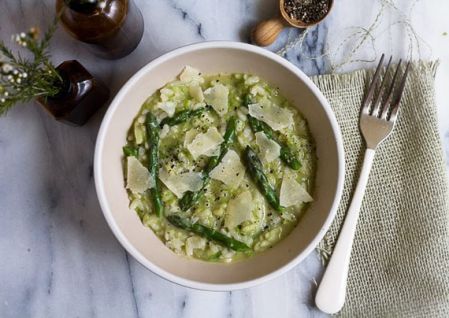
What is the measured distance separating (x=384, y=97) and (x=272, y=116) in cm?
65

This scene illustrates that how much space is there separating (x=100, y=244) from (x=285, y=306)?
1.02 m

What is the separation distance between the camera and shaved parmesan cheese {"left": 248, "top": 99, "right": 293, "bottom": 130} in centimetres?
278

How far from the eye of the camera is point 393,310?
9.84ft

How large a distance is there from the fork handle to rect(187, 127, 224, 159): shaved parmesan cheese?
30.4 inches

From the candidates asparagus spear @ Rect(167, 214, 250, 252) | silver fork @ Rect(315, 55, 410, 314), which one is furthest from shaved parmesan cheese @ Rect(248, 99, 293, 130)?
asparagus spear @ Rect(167, 214, 250, 252)

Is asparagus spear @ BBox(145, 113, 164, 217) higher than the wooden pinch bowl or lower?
lower

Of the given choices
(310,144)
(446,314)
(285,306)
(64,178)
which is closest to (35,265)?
(64,178)

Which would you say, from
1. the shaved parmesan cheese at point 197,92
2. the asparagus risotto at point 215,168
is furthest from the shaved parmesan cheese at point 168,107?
the shaved parmesan cheese at point 197,92

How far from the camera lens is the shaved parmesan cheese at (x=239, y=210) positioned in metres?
2.71

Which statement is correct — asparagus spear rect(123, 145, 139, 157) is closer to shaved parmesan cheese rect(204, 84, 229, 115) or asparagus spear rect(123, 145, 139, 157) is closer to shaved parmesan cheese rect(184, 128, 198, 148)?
shaved parmesan cheese rect(184, 128, 198, 148)

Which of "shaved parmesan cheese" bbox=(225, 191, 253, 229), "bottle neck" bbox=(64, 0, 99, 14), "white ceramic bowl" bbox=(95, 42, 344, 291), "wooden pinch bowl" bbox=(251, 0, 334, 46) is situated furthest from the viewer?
"wooden pinch bowl" bbox=(251, 0, 334, 46)

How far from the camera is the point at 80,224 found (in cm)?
299

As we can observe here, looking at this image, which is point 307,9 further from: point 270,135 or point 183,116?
point 183,116

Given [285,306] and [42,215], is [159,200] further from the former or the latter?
[285,306]
